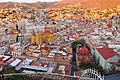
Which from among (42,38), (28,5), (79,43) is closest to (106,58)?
(79,43)

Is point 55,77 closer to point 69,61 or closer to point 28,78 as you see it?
point 28,78

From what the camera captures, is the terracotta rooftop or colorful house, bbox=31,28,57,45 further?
colorful house, bbox=31,28,57,45

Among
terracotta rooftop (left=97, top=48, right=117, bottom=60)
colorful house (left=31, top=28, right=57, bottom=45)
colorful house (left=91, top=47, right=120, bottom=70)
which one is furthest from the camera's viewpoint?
colorful house (left=31, top=28, right=57, bottom=45)

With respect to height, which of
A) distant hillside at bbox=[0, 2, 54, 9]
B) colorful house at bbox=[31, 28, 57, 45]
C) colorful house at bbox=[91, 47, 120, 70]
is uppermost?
distant hillside at bbox=[0, 2, 54, 9]

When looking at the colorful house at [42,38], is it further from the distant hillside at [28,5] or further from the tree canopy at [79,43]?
the distant hillside at [28,5]

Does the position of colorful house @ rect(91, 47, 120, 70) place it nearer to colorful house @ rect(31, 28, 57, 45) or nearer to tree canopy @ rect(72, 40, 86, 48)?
tree canopy @ rect(72, 40, 86, 48)

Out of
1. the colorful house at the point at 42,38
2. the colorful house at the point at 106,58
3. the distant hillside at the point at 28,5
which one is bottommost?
the colorful house at the point at 106,58

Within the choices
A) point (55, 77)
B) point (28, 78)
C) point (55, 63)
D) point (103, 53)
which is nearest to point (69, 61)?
point (55, 63)

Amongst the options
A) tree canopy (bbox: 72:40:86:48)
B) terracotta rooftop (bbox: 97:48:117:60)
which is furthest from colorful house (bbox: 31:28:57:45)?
terracotta rooftop (bbox: 97:48:117:60)

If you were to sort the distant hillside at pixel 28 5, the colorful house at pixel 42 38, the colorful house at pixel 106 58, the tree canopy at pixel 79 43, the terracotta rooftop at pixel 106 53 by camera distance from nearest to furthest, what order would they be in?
the colorful house at pixel 106 58
the terracotta rooftop at pixel 106 53
the tree canopy at pixel 79 43
the colorful house at pixel 42 38
the distant hillside at pixel 28 5

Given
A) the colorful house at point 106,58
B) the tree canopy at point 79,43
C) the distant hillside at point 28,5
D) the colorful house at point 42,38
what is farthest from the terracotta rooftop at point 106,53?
the distant hillside at point 28,5

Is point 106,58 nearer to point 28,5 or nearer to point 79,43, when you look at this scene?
point 79,43
